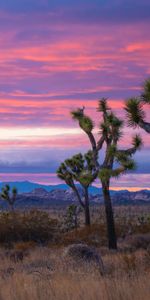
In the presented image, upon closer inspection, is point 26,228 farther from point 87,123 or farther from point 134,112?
point 134,112

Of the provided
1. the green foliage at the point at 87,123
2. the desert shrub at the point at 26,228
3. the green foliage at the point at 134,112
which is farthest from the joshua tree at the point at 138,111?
the desert shrub at the point at 26,228

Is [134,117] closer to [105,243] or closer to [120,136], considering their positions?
[120,136]

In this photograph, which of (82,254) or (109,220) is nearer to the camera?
(82,254)

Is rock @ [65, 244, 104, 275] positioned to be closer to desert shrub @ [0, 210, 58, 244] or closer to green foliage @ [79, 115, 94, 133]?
green foliage @ [79, 115, 94, 133]

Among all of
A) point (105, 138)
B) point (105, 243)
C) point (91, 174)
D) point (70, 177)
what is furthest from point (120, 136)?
point (70, 177)

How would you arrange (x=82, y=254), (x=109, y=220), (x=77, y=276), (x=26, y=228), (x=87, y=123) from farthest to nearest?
(x=26, y=228), (x=109, y=220), (x=87, y=123), (x=82, y=254), (x=77, y=276)

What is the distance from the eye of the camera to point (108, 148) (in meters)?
25.0

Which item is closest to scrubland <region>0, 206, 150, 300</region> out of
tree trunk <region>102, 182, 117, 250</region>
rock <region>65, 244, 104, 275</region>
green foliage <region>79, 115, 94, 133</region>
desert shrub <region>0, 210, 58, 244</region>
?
rock <region>65, 244, 104, 275</region>

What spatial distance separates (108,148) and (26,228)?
9.69m

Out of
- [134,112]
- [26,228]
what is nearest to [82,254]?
[134,112]

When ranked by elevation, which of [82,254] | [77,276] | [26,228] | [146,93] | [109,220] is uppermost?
[146,93]

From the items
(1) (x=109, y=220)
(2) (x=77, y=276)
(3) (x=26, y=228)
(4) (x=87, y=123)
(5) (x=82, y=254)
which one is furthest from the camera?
(3) (x=26, y=228)

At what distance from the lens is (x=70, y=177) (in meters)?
38.2

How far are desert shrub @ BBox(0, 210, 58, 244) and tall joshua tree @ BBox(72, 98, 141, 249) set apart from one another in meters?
7.15
